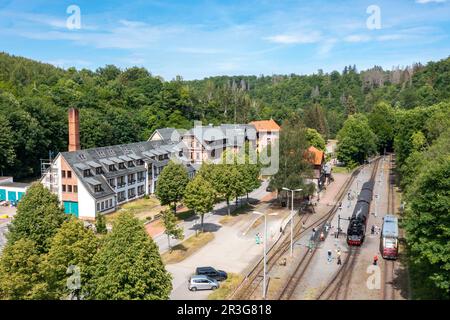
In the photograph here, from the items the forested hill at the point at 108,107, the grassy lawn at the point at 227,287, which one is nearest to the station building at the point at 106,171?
the forested hill at the point at 108,107

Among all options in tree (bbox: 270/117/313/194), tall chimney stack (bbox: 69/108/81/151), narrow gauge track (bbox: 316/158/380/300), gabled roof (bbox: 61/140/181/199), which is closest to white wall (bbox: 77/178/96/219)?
gabled roof (bbox: 61/140/181/199)

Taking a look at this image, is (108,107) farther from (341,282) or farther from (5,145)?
(341,282)

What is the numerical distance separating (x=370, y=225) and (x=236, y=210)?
19624mm

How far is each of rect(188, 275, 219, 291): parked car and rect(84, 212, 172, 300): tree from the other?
8.23 metres

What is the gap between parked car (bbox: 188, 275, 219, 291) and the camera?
1422 inches

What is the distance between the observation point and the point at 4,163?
259ft

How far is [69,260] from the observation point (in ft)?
96.2

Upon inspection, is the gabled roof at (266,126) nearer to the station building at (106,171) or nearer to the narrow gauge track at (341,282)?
the station building at (106,171)

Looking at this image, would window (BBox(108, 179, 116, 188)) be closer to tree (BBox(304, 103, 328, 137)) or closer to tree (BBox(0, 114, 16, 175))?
tree (BBox(0, 114, 16, 175))

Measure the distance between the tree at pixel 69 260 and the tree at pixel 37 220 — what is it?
16.1 ft

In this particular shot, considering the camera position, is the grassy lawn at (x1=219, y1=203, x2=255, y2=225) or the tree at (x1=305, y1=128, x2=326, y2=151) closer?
the grassy lawn at (x1=219, y1=203, x2=255, y2=225)

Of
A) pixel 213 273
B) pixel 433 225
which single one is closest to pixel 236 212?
pixel 213 273

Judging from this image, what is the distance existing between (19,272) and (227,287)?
17.2m
